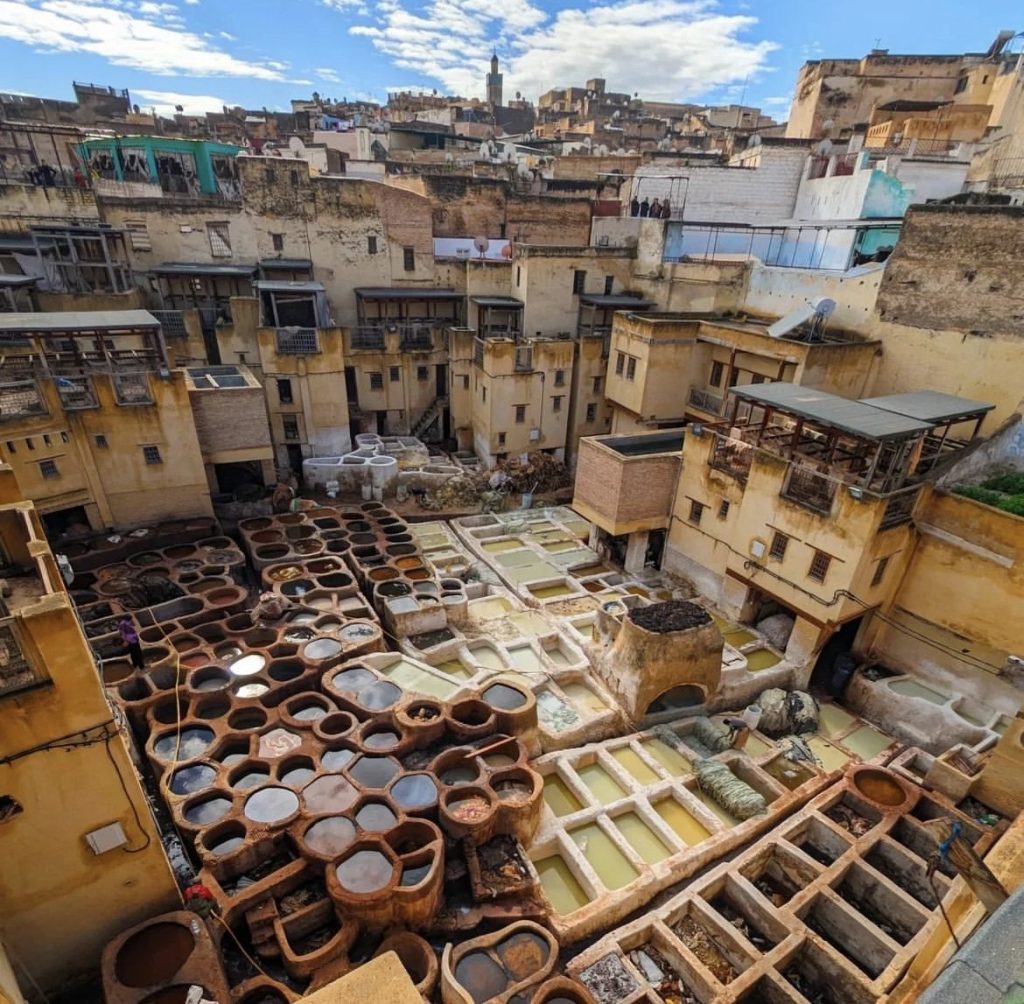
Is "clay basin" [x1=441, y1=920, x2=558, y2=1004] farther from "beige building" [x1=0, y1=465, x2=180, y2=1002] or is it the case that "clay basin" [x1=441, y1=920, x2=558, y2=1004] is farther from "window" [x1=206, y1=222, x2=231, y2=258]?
"window" [x1=206, y1=222, x2=231, y2=258]

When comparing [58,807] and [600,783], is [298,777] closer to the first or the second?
[58,807]

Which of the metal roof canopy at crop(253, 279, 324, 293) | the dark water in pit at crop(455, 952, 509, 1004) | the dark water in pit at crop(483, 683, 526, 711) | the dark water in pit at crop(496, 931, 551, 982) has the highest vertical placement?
the metal roof canopy at crop(253, 279, 324, 293)

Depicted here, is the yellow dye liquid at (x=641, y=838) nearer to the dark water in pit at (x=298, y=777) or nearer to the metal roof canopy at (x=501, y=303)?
the dark water in pit at (x=298, y=777)

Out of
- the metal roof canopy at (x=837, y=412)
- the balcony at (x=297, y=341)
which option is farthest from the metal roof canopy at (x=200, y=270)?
the metal roof canopy at (x=837, y=412)

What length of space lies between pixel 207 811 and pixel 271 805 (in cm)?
137

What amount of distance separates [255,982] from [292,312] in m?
27.7

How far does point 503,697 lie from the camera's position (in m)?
16.4

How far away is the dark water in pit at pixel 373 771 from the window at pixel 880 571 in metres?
14.8

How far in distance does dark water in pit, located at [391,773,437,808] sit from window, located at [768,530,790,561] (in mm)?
12776

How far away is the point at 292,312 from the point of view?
30.4 meters

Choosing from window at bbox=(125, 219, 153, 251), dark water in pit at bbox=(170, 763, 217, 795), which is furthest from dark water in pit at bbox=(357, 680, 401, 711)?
window at bbox=(125, 219, 153, 251)

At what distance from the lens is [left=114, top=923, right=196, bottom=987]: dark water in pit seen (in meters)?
9.99

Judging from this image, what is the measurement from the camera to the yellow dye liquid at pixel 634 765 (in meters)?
16.3

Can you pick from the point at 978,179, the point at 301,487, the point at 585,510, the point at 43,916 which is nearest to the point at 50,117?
the point at 301,487
